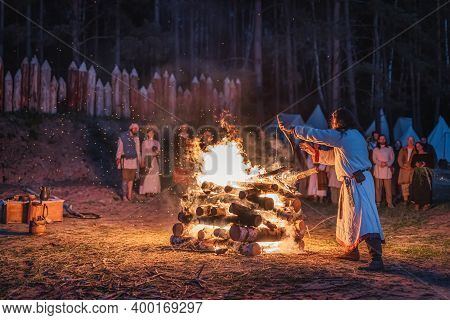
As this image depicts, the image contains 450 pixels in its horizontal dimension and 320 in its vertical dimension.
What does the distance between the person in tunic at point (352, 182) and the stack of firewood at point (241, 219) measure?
0.86 m

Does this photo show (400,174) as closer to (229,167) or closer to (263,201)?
(229,167)

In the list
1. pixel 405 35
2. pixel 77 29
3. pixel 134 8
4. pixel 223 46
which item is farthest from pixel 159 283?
pixel 223 46

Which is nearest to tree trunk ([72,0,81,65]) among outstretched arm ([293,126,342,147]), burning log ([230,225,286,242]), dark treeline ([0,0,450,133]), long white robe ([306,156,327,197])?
dark treeline ([0,0,450,133])

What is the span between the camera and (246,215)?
606 cm

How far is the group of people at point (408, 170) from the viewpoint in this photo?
1053 centimetres

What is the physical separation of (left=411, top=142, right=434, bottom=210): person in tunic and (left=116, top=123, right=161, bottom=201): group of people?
6020mm

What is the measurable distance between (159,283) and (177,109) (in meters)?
11.4

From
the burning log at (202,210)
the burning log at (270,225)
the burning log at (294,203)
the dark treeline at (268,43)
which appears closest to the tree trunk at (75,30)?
the dark treeline at (268,43)

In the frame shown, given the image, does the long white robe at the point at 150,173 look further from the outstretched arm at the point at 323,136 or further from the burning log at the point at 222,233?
the outstretched arm at the point at 323,136

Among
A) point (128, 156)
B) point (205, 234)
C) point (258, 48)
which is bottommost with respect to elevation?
point (205, 234)

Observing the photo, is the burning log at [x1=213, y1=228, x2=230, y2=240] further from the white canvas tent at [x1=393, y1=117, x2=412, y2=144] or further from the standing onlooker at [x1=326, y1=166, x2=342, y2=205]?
the white canvas tent at [x1=393, y1=117, x2=412, y2=144]

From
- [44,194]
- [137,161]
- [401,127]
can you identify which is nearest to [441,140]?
[401,127]

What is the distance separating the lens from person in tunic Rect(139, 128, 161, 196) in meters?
11.8

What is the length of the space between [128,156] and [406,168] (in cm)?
636
